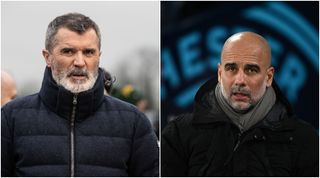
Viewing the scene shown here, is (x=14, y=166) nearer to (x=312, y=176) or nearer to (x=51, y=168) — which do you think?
(x=51, y=168)

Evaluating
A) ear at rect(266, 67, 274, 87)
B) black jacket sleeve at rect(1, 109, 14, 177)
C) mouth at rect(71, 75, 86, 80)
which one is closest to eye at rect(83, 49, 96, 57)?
mouth at rect(71, 75, 86, 80)

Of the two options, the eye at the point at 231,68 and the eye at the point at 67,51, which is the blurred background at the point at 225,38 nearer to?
the eye at the point at 231,68

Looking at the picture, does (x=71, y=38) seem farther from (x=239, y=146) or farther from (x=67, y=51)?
(x=239, y=146)

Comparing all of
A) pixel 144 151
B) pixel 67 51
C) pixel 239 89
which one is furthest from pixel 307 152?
pixel 67 51

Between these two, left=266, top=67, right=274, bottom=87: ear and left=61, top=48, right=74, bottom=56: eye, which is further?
left=266, top=67, right=274, bottom=87: ear

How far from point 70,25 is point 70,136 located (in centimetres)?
49

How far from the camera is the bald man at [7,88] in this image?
227 centimetres

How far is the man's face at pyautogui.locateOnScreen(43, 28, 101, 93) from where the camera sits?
212 centimetres

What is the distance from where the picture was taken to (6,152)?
2109 millimetres

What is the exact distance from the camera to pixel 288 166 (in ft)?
7.30

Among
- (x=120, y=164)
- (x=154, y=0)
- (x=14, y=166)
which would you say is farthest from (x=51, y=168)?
(x=154, y=0)

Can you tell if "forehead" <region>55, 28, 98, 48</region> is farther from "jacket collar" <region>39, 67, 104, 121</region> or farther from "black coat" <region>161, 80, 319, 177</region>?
"black coat" <region>161, 80, 319, 177</region>

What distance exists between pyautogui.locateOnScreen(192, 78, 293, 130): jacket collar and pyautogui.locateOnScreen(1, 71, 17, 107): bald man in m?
0.87

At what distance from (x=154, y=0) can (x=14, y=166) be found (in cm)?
100
